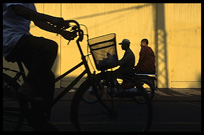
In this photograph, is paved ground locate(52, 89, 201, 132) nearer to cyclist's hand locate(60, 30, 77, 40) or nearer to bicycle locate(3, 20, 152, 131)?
bicycle locate(3, 20, 152, 131)

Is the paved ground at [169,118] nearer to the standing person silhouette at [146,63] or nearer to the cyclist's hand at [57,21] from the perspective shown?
the standing person silhouette at [146,63]

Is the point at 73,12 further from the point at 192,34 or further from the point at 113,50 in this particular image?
the point at 113,50

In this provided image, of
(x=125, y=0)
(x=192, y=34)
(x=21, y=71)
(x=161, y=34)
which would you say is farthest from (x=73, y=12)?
(x=21, y=71)

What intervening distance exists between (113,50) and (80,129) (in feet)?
3.25

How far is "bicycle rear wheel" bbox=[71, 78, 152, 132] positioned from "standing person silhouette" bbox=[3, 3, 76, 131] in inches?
14.7

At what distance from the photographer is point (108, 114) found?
2.54m

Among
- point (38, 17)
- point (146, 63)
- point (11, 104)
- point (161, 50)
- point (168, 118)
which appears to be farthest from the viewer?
point (161, 50)

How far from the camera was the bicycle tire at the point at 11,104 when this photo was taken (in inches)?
97.0

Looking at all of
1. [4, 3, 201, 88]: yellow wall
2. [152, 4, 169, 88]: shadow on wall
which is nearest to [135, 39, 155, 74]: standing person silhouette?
[4, 3, 201, 88]: yellow wall

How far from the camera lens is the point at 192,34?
352 inches

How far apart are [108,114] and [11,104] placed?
116 cm

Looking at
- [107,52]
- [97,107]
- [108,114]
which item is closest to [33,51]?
[107,52]

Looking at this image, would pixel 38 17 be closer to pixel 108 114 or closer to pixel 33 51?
pixel 33 51

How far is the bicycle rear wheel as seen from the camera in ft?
7.90
